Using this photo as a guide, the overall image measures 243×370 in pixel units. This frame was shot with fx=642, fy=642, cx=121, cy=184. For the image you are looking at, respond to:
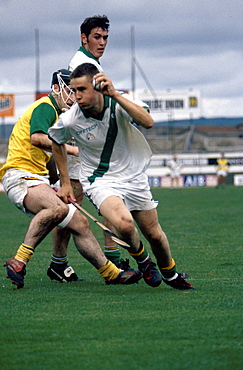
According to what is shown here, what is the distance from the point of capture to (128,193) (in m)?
5.22

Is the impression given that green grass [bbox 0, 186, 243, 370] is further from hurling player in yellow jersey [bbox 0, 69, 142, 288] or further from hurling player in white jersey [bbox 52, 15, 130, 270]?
hurling player in white jersey [bbox 52, 15, 130, 270]

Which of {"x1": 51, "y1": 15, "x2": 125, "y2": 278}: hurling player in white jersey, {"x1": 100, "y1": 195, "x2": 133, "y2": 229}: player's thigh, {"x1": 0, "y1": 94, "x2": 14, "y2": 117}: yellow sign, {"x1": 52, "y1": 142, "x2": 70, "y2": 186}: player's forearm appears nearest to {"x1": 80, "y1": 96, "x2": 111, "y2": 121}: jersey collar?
{"x1": 52, "y1": 142, "x2": 70, "y2": 186}: player's forearm

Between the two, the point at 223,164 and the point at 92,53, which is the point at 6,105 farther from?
the point at 92,53

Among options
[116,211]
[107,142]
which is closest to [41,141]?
[107,142]

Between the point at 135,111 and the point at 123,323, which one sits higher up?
the point at 135,111

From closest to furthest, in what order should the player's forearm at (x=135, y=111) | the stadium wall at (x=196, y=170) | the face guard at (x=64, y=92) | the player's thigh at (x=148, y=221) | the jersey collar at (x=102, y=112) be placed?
the player's forearm at (x=135, y=111)
the jersey collar at (x=102, y=112)
the player's thigh at (x=148, y=221)
the face guard at (x=64, y=92)
the stadium wall at (x=196, y=170)

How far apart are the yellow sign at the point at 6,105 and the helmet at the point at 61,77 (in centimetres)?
4084

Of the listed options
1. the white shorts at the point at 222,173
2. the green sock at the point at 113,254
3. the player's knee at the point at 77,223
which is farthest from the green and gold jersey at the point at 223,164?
the player's knee at the point at 77,223

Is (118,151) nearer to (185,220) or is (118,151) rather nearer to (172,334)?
(172,334)

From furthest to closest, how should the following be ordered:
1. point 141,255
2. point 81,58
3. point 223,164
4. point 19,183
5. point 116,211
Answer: point 223,164 < point 81,58 < point 19,183 < point 141,255 < point 116,211

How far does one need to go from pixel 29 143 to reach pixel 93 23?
1.43 meters

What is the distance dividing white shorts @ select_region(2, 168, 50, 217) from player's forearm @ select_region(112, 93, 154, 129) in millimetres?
1527

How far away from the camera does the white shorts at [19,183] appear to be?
19.6 ft

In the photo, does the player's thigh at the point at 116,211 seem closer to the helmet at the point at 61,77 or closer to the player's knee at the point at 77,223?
the player's knee at the point at 77,223
